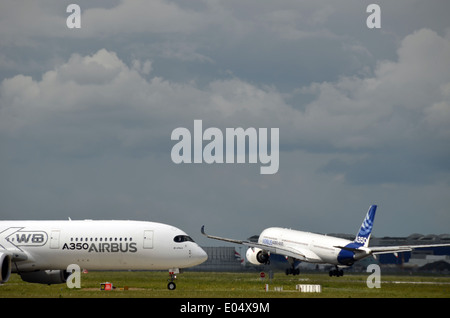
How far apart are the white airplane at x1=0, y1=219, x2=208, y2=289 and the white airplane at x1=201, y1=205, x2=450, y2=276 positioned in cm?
2608

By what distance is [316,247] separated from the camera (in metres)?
84.9

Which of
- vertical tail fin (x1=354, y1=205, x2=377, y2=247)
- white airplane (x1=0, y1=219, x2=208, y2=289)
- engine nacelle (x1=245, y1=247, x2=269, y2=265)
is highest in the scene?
vertical tail fin (x1=354, y1=205, x2=377, y2=247)

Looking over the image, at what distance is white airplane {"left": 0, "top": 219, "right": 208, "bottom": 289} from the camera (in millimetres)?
50469

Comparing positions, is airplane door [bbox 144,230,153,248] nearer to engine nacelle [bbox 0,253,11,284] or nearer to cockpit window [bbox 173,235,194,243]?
cockpit window [bbox 173,235,194,243]

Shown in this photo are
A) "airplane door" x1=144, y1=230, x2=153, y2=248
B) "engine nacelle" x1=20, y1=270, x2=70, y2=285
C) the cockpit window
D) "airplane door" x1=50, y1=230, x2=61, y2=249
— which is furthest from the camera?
"engine nacelle" x1=20, y1=270, x2=70, y2=285

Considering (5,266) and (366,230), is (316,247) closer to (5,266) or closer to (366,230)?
(366,230)

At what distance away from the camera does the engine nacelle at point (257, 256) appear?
91.1 m

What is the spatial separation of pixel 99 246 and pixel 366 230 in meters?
40.1

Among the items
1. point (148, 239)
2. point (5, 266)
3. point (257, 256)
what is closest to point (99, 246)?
point (148, 239)

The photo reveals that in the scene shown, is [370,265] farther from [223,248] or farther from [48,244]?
[48,244]

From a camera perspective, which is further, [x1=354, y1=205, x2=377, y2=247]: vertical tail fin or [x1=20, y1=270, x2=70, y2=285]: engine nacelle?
[x1=354, y1=205, x2=377, y2=247]: vertical tail fin

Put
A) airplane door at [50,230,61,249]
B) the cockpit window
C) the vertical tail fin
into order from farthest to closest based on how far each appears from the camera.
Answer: the vertical tail fin < airplane door at [50,230,61,249] < the cockpit window

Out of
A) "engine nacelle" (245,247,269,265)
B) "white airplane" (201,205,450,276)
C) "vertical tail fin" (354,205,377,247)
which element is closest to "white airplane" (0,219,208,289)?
"white airplane" (201,205,450,276)
